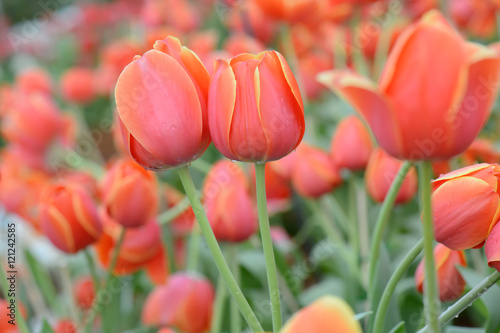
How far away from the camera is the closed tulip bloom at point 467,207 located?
0.31 meters

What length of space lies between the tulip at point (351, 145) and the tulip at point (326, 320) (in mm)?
377

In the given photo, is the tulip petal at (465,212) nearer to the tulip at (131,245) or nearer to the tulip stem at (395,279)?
the tulip stem at (395,279)

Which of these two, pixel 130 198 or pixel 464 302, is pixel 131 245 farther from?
pixel 464 302

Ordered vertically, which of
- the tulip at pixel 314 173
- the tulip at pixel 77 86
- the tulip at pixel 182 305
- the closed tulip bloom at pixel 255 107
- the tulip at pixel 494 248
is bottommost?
the tulip at pixel 182 305

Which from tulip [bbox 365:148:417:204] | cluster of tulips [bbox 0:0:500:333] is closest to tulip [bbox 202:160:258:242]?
cluster of tulips [bbox 0:0:500:333]

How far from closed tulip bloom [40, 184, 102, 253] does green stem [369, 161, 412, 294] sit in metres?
0.24

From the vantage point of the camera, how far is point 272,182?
2.35ft

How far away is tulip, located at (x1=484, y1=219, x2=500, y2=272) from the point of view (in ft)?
0.97

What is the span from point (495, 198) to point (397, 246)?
328mm

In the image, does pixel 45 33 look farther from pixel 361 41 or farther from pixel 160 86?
pixel 160 86

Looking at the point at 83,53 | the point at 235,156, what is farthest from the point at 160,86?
the point at 83,53

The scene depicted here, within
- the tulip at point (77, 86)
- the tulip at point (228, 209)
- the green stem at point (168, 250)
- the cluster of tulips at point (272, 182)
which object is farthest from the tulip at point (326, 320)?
the tulip at point (77, 86)

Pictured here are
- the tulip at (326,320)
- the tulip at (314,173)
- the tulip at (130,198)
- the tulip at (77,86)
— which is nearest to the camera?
the tulip at (326,320)

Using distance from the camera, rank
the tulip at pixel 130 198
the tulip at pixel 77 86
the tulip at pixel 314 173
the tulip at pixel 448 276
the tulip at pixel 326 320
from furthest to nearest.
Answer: the tulip at pixel 77 86 → the tulip at pixel 314 173 → the tulip at pixel 130 198 → the tulip at pixel 448 276 → the tulip at pixel 326 320
